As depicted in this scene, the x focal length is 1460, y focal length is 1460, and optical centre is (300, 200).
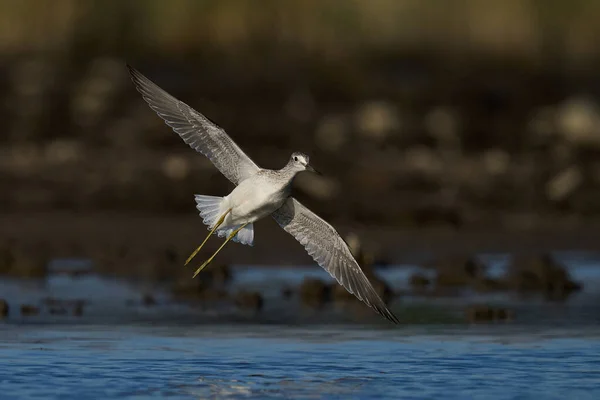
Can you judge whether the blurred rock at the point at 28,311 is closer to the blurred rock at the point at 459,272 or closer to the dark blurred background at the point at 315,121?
the dark blurred background at the point at 315,121

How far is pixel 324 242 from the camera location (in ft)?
47.0

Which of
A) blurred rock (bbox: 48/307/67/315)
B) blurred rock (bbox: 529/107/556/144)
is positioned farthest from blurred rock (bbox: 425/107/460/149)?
blurred rock (bbox: 48/307/67/315)

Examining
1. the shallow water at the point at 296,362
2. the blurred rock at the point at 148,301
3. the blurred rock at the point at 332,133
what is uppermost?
the blurred rock at the point at 332,133

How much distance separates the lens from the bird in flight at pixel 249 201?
537 inches

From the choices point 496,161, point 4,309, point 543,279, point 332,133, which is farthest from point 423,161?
point 4,309

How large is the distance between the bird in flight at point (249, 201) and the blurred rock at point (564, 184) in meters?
10.9

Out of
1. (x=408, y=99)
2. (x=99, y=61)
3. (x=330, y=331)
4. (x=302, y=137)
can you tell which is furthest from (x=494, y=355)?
(x=99, y=61)

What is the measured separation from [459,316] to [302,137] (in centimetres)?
1063

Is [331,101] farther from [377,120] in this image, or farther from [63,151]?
[63,151]

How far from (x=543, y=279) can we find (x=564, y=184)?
260 inches

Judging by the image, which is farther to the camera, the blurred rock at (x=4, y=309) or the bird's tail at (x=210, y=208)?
the blurred rock at (x=4, y=309)

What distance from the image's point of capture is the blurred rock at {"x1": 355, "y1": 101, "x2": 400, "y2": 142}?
87.5 feet

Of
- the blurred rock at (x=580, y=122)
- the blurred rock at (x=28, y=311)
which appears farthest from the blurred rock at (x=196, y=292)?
the blurred rock at (x=580, y=122)

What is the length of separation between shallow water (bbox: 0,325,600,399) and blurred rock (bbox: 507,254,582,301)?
9.88 feet
